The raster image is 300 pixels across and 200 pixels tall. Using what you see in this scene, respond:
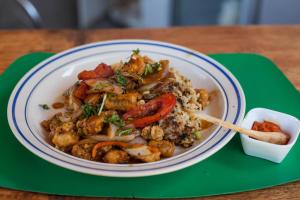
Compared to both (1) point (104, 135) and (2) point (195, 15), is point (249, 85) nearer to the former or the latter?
(1) point (104, 135)

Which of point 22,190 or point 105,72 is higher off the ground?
point 105,72

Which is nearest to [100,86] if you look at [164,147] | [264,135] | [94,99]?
[94,99]

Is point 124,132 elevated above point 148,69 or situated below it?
below

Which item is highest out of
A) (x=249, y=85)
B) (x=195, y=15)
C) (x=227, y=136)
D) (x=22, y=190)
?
(x=195, y=15)

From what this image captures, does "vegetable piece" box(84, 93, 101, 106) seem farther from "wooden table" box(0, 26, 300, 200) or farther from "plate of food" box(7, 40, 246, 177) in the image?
"wooden table" box(0, 26, 300, 200)

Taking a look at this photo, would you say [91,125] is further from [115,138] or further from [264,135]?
[264,135]

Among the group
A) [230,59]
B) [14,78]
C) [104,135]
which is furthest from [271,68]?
[14,78]

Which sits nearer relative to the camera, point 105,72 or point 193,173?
point 193,173

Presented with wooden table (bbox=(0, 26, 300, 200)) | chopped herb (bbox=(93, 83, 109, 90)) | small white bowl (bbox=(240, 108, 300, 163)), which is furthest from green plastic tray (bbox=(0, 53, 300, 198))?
wooden table (bbox=(0, 26, 300, 200))
